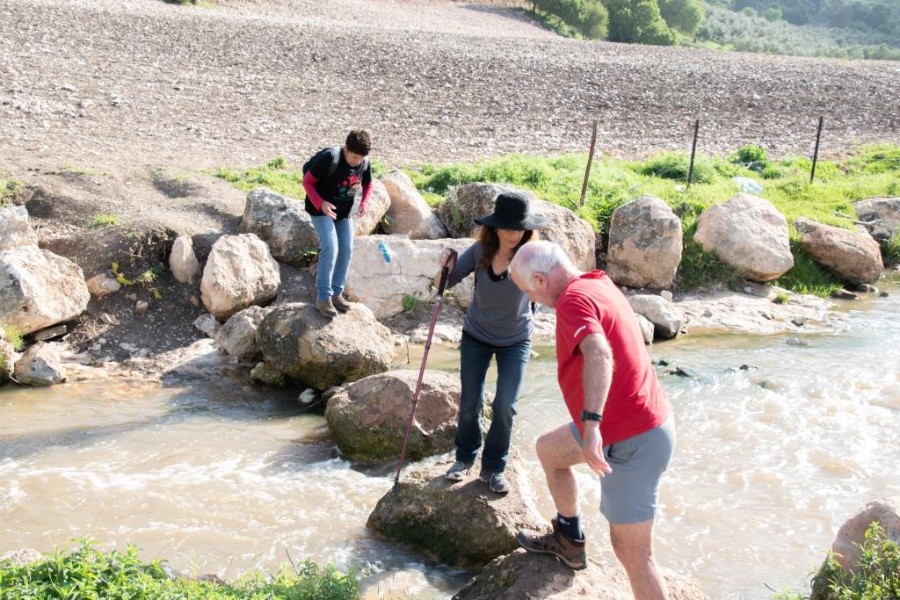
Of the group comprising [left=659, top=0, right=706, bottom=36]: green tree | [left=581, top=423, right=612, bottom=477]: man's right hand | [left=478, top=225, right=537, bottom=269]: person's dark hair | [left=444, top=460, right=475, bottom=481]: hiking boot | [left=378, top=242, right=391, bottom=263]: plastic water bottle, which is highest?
[left=659, top=0, right=706, bottom=36]: green tree

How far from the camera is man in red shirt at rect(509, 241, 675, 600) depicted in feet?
12.2

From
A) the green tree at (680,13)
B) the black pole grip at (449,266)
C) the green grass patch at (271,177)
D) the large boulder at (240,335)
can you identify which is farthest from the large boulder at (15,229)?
the green tree at (680,13)

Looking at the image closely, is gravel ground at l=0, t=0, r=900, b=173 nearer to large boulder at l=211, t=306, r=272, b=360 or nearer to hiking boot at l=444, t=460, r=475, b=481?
large boulder at l=211, t=306, r=272, b=360

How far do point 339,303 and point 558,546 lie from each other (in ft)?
14.1

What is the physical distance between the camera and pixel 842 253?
42.3 ft

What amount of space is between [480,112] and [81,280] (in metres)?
10.5

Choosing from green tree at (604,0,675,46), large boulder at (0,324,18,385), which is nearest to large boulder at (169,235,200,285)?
large boulder at (0,324,18,385)

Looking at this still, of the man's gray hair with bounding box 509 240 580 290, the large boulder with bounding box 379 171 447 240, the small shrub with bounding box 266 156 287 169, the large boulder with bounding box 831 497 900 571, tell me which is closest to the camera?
the man's gray hair with bounding box 509 240 580 290

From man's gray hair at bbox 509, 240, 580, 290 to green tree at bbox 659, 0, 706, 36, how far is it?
5284 centimetres

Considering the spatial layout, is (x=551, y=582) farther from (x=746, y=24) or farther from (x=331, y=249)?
(x=746, y=24)

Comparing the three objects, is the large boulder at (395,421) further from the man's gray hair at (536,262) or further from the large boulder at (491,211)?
the large boulder at (491,211)

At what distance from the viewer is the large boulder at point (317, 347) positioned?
8.26m

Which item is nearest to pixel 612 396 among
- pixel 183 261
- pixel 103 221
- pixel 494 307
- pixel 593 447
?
pixel 593 447

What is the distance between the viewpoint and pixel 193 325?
31.5 feet
